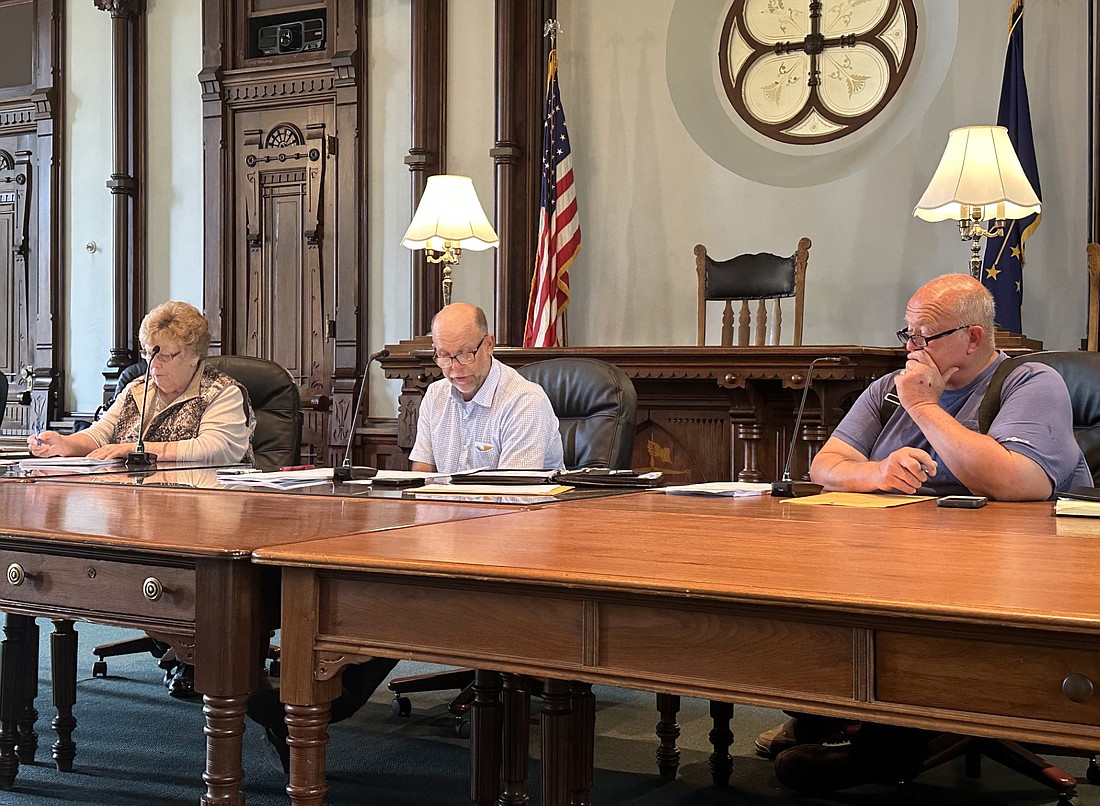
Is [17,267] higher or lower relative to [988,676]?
higher

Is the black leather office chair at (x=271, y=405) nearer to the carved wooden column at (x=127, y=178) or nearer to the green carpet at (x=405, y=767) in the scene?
the green carpet at (x=405, y=767)

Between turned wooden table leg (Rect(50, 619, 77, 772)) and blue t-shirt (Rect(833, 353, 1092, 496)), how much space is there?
190cm

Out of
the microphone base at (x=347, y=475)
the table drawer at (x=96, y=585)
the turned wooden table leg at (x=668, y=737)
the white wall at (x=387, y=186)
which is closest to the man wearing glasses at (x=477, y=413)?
the microphone base at (x=347, y=475)

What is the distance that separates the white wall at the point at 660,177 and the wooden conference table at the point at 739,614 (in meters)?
3.86

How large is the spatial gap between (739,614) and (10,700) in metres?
2.01

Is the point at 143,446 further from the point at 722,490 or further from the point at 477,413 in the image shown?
the point at 722,490

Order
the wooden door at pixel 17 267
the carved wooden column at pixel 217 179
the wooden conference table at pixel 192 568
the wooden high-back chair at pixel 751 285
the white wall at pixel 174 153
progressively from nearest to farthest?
the wooden conference table at pixel 192 568 < the wooden high-back chair at pixel 751 285 < the carved wooden column at pixel 217 179 < the white wall at pixel 174 153 < the wooden door at pixel 17 267

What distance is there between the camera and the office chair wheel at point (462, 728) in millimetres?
3107

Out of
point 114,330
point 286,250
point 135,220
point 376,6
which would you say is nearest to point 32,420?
point 114,330

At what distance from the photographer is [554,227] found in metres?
5.78

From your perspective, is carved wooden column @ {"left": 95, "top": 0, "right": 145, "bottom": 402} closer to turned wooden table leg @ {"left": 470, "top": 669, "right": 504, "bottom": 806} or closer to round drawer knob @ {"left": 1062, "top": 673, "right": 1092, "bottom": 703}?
turned wooden table leg @ {"left": 470, "top": 669, "right": 504, "bottom": 806}

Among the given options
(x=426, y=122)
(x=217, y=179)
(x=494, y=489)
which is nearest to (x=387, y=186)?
(x=426, y=122)

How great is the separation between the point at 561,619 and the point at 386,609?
256 millimetres

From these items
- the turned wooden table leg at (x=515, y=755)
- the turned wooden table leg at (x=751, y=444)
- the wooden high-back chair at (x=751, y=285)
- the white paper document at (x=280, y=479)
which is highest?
the wooden high-back chair at (x=751, y=285)
